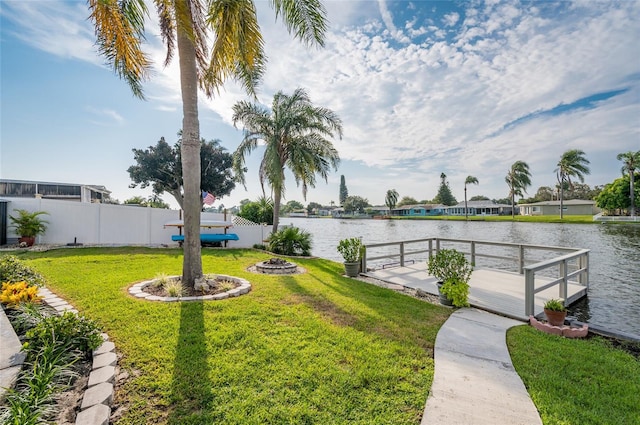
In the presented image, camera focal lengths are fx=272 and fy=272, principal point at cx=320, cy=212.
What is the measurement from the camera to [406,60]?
851cm

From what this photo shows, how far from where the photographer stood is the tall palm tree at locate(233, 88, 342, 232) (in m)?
12.3

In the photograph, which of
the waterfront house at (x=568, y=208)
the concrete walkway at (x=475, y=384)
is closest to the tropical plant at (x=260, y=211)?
the concrete walkway at (x=475, y=384)

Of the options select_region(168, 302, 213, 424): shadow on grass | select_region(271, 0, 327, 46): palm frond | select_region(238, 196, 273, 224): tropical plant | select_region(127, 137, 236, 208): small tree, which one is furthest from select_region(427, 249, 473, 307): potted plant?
select_region(127, 137, 236, 208): small tree

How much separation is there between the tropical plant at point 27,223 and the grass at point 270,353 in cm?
619

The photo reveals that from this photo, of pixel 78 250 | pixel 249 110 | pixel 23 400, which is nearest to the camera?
pixel 23 400

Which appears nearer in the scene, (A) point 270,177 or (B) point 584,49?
(B) point 584,49

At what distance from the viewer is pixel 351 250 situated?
794cm

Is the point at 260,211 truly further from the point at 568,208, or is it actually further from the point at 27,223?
the point at 568,208

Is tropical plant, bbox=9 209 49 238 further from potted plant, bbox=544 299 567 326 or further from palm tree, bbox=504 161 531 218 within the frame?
palm tree, bbox=504 161 531 218

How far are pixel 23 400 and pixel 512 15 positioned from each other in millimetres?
11530

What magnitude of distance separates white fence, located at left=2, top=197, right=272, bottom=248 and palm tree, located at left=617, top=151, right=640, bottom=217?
48.4 meters

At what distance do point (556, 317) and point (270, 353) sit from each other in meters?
4.30

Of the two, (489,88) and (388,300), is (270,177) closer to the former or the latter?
(388,300)

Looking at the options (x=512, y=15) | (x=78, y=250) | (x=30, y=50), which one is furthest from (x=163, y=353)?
(x=512, y=15)
